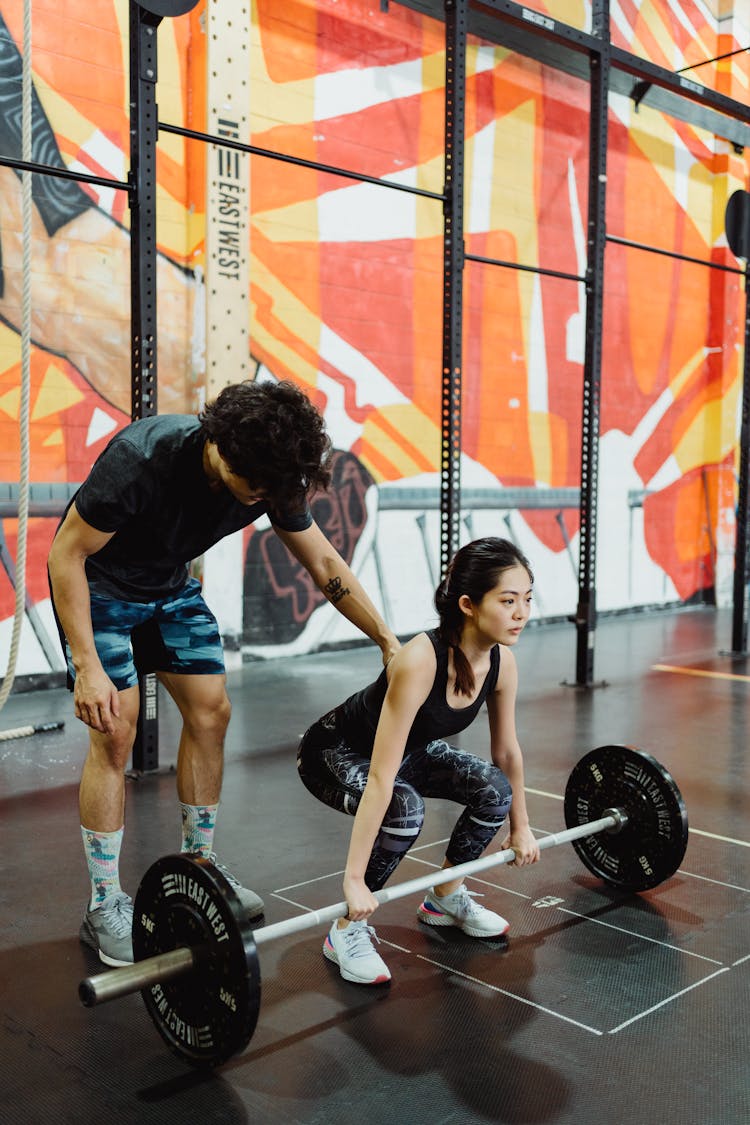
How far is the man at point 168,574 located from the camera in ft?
5.53

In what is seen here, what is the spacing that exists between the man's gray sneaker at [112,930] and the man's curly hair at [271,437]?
898 mm

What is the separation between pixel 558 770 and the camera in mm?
3422

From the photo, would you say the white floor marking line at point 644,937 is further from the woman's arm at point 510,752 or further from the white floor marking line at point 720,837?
the white floor marking line at point 720,837

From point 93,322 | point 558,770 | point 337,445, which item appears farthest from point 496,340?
point 558,770

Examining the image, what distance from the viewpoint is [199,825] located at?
2.16 m

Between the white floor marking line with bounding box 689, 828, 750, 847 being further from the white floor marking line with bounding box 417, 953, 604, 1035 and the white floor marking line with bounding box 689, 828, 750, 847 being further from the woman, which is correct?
the white floor marking line with bounding box 417, 953, 604, 1035

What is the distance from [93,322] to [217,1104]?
Answer: 387 cm

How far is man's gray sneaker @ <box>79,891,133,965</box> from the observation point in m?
1.97

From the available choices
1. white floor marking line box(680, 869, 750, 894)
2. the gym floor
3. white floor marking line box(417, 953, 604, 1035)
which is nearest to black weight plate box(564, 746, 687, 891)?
the gym floor

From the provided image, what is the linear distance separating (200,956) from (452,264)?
297 cm

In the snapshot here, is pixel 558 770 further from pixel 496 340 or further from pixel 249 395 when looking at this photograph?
pixel 496 340

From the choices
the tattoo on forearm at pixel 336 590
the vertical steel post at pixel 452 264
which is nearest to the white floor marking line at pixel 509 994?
the tattoo on forearm at pixel 336 590

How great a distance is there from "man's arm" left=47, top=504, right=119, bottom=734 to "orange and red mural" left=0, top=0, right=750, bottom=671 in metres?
2.77

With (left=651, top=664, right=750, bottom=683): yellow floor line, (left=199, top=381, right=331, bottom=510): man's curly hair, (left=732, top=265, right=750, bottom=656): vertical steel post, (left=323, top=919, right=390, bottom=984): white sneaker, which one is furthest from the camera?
(left=732, top=265, right=750, bottom=656): vertical steel post
